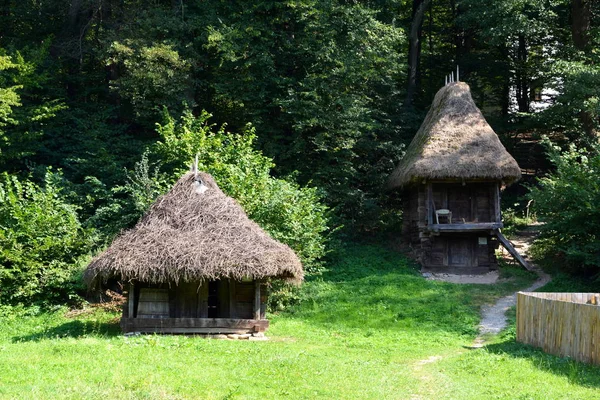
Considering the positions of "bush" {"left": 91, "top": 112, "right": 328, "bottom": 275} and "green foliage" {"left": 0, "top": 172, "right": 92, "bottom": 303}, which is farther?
"bush" {"left": 91, "top": 112, "right": 328, "bottom": 275}

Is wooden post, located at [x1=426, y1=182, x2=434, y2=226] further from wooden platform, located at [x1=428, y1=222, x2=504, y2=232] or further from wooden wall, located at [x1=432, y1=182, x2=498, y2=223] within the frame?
wooden wall, located at [x1=432, y1=182, x2=498, y2=223]

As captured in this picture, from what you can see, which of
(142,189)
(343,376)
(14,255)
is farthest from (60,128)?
(343,376)

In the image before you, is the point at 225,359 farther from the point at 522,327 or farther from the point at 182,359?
the point at 522,327

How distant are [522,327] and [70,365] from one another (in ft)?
29.9

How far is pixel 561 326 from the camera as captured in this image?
43.8 feet

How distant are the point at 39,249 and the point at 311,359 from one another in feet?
35.0

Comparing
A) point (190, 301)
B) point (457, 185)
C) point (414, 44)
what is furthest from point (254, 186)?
point (414, 44)

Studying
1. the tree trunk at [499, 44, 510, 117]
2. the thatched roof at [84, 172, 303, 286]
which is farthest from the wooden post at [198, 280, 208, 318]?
the tree trunk at [499, 44, 510, 117]

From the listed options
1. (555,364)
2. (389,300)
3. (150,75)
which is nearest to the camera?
(555,364)

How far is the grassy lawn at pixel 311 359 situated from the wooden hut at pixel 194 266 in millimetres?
1083

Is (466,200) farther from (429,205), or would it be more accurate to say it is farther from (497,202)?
(429,205)

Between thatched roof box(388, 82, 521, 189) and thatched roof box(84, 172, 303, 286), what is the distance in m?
9.44

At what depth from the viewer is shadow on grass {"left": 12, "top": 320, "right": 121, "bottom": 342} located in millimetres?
16672

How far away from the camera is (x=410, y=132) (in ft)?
105
